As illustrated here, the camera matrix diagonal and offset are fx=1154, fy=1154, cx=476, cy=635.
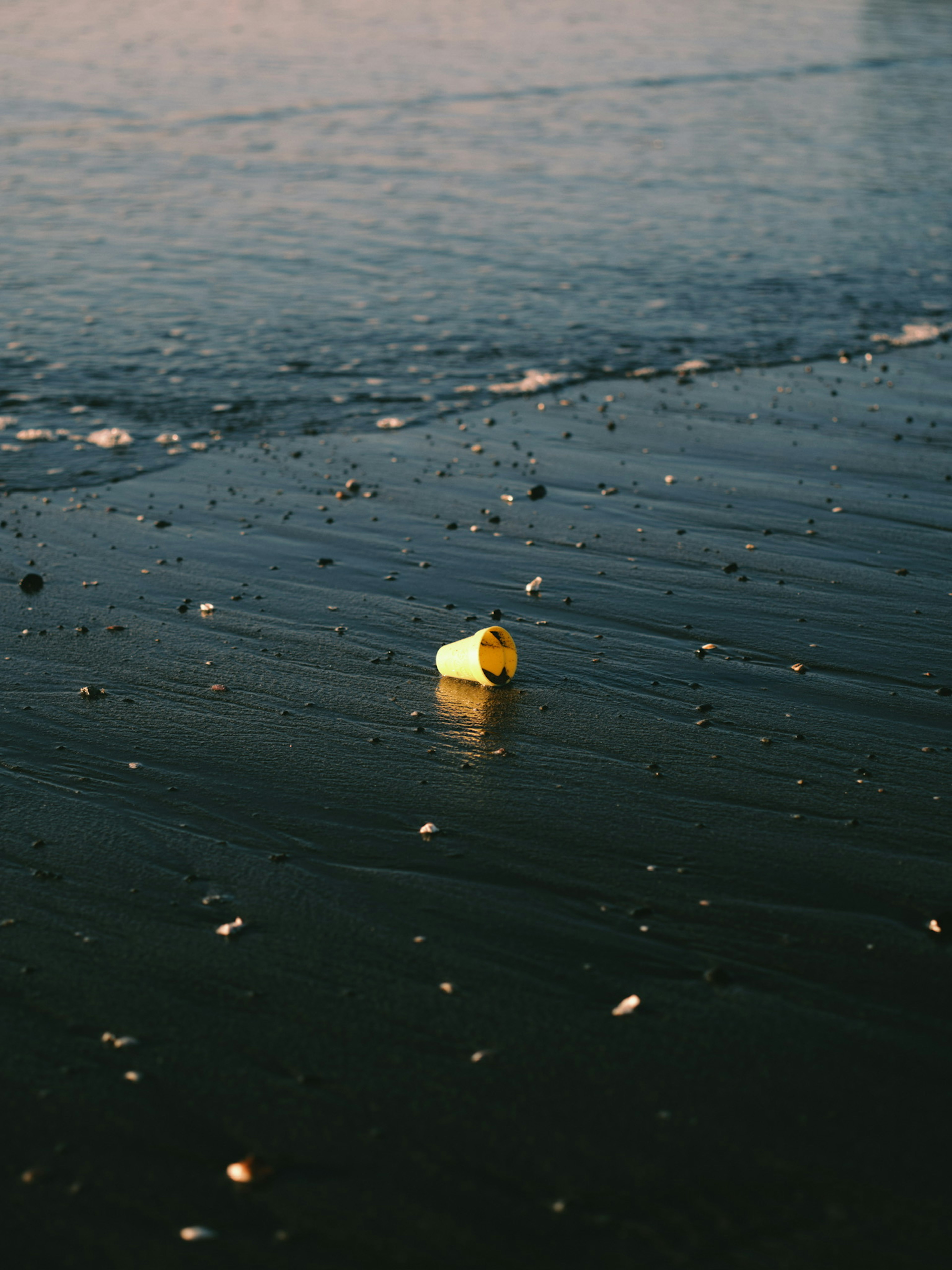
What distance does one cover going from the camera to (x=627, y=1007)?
11.1ft

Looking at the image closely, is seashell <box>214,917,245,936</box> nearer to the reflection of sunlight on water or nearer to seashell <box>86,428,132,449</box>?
the reflection of sunlight on water

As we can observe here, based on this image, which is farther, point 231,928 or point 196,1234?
point 231,928

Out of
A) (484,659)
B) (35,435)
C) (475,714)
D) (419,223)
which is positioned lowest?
(475,714)

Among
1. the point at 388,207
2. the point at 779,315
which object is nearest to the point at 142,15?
the point at 388,207

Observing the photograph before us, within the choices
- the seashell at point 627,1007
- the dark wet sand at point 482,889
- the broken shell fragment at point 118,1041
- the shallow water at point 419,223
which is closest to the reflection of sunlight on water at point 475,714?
the dark wet sand at point 482,889

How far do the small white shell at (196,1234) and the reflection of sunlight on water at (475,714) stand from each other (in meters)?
2.35

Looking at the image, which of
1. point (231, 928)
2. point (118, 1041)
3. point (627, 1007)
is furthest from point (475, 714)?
point (118, 1041)

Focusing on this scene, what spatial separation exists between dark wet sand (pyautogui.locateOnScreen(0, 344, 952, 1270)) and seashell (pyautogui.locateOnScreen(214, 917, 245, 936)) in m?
0.04

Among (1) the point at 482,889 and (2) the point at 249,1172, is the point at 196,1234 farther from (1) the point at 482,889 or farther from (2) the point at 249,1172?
(1) the point at 482,889

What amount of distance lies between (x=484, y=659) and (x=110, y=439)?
487 centimetres

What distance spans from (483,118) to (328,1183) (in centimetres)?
2430

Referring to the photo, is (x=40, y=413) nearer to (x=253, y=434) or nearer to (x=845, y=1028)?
(x=253, y=434)

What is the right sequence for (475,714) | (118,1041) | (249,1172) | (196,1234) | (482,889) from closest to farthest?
(196,1234)
(249,1172)
(118,1041)
(482,889)
(475,714)

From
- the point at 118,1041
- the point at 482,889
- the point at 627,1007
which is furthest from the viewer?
the point at 482,889
